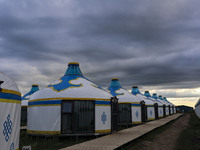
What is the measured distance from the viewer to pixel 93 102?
12516 mm

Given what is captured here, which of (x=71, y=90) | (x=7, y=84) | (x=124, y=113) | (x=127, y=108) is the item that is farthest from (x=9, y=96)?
(x=127, y=108)

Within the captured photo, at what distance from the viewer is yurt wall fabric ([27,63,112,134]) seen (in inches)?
476

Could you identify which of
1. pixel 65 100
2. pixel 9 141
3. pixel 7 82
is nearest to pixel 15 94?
→ pixel 7 82

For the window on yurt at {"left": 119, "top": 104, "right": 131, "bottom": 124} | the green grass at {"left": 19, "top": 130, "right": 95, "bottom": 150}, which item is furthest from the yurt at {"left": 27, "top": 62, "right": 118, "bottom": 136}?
the window on yurt at {"left": 119, "top": 104, "right": 131, "bottom": 124}

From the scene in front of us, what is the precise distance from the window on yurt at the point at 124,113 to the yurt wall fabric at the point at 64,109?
641 centimetres

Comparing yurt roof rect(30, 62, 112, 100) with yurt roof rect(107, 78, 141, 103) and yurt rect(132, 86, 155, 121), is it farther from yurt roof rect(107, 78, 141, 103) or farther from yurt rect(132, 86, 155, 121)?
yurt rect(132, 86, 155, 121)

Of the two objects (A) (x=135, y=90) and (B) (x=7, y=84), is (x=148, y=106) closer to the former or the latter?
(A) (x=135, y=90)

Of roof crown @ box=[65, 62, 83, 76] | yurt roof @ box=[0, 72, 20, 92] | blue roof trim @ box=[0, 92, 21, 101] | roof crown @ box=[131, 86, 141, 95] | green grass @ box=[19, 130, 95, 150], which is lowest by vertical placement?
green grass @ box=[19, 130, 95, 150]

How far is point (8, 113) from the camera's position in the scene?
5.47m

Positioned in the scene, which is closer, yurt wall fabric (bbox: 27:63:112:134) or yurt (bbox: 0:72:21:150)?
yurt (bbox: 0:72:21:150)

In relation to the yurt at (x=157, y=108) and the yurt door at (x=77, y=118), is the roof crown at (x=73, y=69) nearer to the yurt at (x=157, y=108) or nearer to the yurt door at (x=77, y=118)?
the yurt door at (x=77, y=118)

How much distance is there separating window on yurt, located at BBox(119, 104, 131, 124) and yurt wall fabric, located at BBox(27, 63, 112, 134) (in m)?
6.41

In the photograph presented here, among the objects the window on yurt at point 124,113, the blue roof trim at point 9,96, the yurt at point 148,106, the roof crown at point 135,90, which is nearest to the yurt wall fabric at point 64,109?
the blue roof trim at point 9,96

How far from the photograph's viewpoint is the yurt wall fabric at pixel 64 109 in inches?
476
